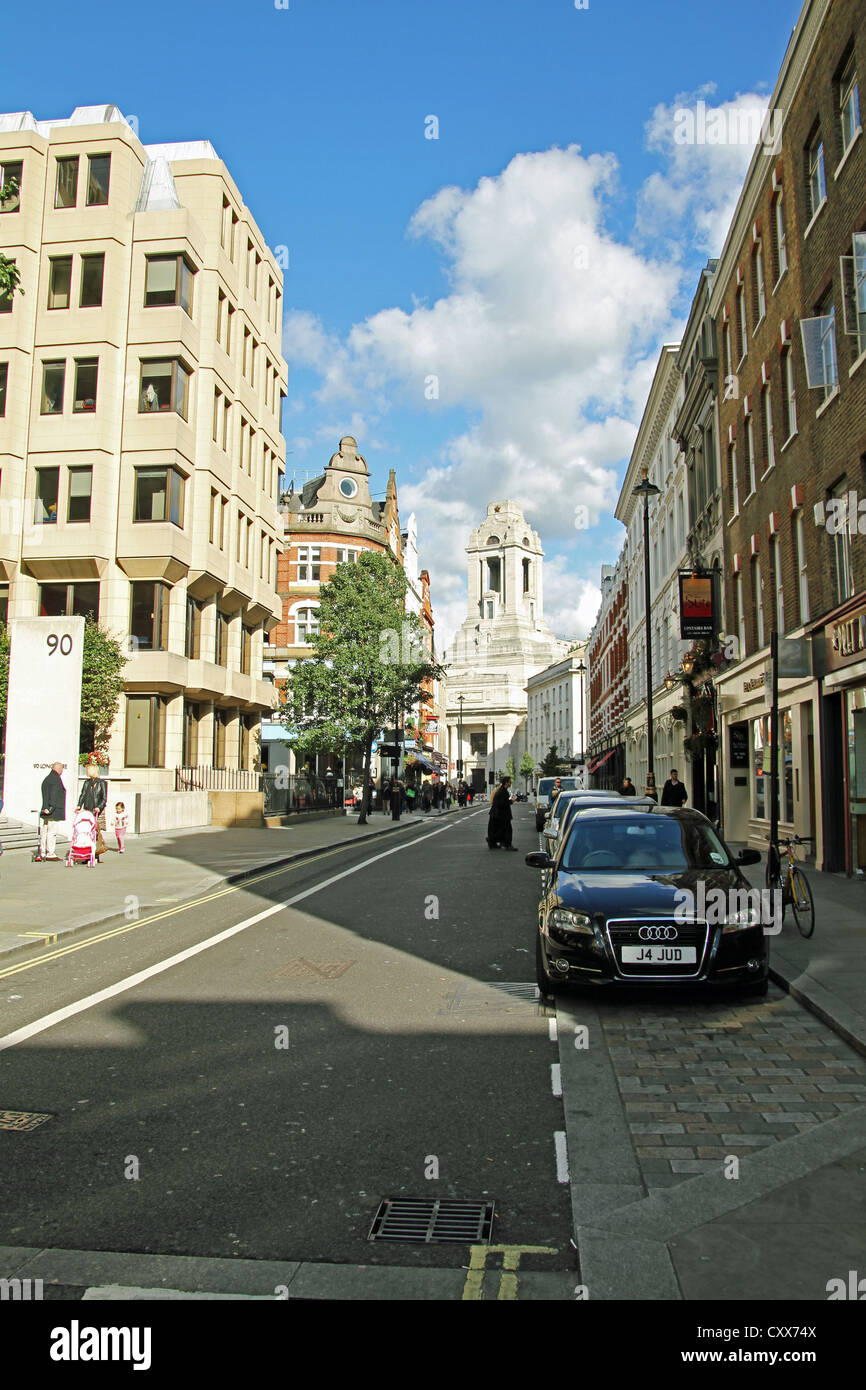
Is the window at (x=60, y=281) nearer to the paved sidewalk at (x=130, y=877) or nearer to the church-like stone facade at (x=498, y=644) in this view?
the paved sidewalk at (x=130, y=877)

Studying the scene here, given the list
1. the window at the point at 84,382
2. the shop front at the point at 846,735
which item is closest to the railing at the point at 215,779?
the window at the point at 84,382

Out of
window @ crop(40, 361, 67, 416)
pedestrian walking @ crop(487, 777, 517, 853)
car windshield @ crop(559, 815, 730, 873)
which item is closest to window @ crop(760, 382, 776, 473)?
pedestrian walking @ crop(487, 777, 517, 853)

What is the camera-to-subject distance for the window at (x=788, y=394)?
19797 mm

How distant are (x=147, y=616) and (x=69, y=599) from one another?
8.41ft

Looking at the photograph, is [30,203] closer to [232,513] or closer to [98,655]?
[232,513]

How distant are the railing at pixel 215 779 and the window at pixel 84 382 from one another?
1167 centimetres

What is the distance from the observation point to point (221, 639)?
38125 millimetres

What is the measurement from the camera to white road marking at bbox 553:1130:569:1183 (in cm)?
447

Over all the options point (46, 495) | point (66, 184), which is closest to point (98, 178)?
point (66, 184)

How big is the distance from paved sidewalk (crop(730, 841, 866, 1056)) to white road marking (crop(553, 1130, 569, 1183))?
2.35 m

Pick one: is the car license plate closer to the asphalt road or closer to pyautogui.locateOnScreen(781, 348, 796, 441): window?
the asphalt road
